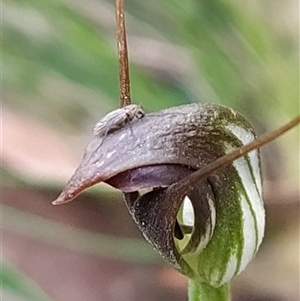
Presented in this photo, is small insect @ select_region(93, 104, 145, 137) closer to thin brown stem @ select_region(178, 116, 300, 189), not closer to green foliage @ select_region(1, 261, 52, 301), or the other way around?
thin brown stem @ select_region(178, 116, 300, 189)

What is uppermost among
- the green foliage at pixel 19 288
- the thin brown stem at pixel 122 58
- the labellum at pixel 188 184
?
the thin brown stem at pixel 122 58

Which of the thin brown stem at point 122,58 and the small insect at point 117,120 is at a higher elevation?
the thin brown stem at point 122,58

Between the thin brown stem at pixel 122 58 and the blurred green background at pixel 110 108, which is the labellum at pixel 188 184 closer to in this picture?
the thin brown stem at pixel 122 58

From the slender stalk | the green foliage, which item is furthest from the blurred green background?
the slender stalk

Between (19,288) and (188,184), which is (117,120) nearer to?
(188,184)

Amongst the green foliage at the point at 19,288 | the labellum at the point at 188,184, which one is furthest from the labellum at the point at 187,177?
the green foliage at the point at 19,288

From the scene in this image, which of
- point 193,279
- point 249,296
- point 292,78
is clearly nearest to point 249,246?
point 193,279

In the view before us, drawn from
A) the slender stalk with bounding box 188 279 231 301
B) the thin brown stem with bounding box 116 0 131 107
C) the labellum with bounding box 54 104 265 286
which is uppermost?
the thin brown stem with bounding box 116 0 131 107

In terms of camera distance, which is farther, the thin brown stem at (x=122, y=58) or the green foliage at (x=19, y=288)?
the green foliage at (x=19, y=288)
